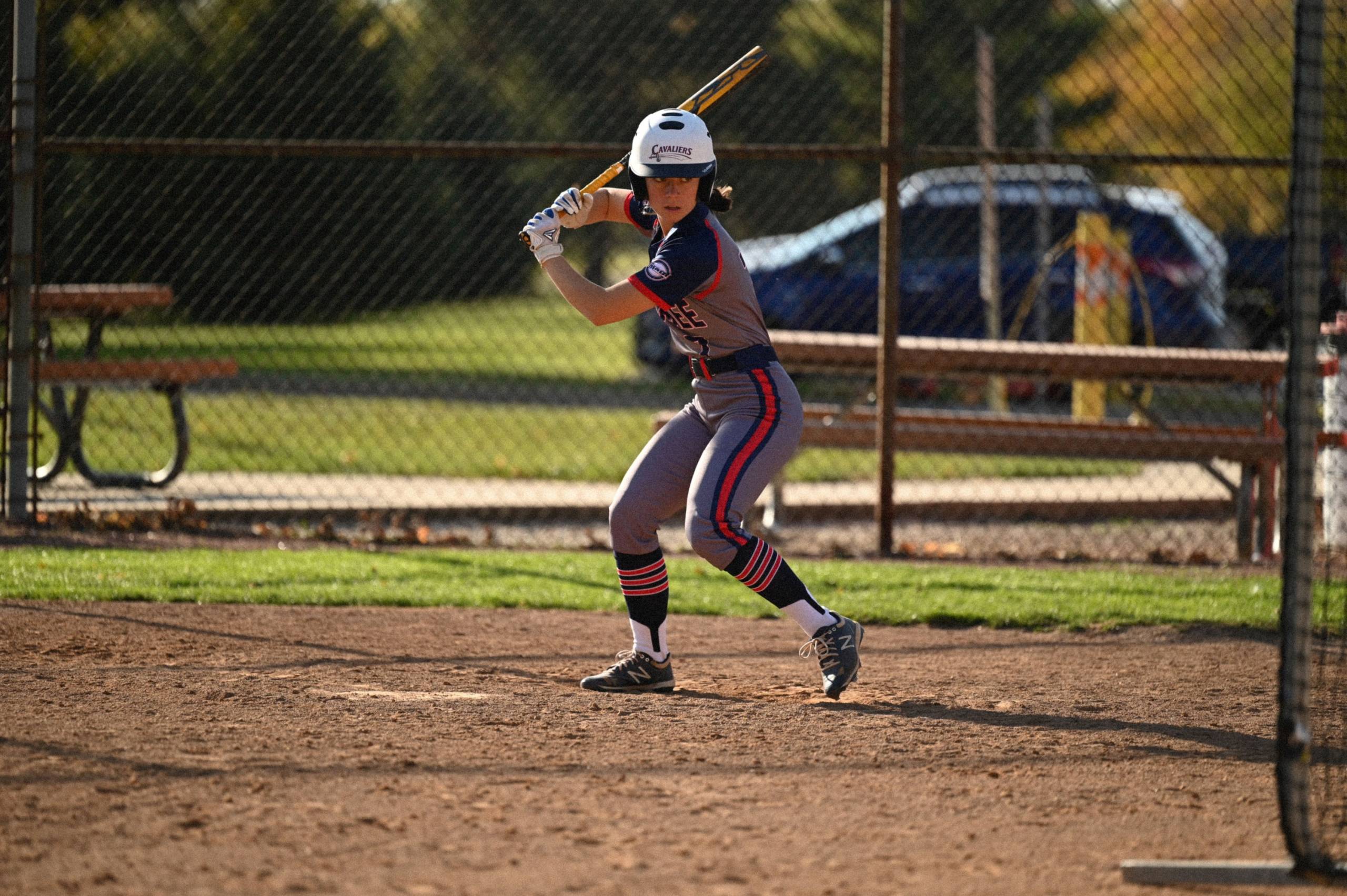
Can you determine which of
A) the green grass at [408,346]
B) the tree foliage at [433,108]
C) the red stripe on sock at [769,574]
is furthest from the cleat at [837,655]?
the tree foliage at [433,108]

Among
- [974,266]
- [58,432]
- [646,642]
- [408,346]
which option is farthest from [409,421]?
[646,642]

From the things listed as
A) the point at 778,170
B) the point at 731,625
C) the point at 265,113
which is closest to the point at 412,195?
the point at 265,113

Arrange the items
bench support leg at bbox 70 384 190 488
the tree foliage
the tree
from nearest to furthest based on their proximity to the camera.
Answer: bench support leg at bbox 70 384 190 488
the tree foliage
the tree

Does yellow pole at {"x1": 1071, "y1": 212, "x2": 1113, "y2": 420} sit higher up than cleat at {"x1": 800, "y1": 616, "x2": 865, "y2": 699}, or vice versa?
yellow pole at {"x1": 1071, "y1": 212, "x2": 1113, "y2": 420}

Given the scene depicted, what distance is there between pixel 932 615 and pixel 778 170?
13.1m

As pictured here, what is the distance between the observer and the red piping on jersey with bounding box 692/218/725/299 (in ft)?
15.5

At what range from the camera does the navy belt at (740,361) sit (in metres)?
4.89

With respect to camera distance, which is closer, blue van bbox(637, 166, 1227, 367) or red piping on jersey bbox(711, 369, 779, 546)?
red piping on jersey bbox(711, 369, 779, 546)

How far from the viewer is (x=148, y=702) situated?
4.55 meters

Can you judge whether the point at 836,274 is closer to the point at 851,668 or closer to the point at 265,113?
→ the point at 265,113

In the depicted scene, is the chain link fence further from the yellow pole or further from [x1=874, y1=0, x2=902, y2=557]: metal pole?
[x1=874, y1=0, x2=902, y2=557]: metal pole

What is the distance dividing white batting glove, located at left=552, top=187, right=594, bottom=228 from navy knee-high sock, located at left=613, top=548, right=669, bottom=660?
1.11 meters

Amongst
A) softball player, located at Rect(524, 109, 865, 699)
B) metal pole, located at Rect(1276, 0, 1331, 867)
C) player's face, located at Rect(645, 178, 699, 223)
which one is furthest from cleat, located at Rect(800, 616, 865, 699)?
metal pole, located at Rect(1276, 0, 1331, 867)

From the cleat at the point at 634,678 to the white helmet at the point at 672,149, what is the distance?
1556mm
